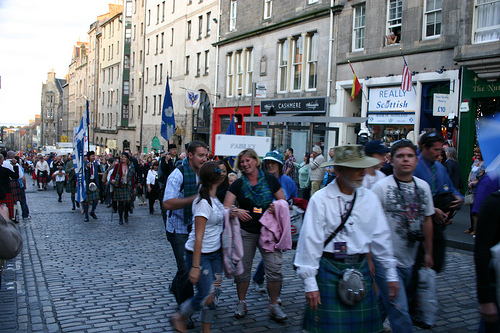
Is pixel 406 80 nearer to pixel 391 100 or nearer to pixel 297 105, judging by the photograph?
pixel 391 100

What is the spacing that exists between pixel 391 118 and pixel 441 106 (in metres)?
2.90

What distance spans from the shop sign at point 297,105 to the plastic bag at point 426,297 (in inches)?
660

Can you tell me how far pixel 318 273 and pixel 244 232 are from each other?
83.4 inches

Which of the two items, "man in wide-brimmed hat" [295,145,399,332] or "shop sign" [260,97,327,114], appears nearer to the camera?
"man in wide-brimmed hat" [295,145,399,332]

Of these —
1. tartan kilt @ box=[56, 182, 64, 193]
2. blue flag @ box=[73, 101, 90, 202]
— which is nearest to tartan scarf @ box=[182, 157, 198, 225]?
blue flag @ box=[73, 101, 90, 202]

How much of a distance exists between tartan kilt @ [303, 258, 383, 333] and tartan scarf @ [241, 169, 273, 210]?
2.01m

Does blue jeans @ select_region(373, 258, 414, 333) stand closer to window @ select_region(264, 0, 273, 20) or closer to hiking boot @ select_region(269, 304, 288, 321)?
hiking boot @ select_region(269, 304, 288, 321)

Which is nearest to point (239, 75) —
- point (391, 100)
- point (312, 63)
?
point (312, 63)

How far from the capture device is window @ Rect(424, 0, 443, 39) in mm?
16609

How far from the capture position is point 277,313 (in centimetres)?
523

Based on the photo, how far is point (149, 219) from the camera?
1393 cm

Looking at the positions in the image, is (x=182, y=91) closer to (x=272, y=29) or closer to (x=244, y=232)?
(x=272, y=29)

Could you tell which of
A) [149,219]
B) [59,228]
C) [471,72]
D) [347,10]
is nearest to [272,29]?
[347,10]

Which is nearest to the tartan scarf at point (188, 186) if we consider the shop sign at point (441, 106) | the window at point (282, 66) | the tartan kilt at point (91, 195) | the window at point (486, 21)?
the tartan kilt at point (91, 195)
